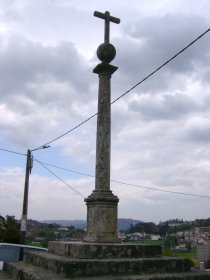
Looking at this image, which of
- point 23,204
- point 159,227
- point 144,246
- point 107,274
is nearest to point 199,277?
point 144,246

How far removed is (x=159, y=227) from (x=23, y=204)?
31983mm

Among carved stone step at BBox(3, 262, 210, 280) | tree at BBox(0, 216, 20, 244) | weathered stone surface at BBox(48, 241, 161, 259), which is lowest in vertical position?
carved stone step at BBox(3, 262, 210, 280)

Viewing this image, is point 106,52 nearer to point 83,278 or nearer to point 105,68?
point 105,68

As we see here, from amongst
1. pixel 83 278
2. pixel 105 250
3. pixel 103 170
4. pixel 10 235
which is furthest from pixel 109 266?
pixel 10 235

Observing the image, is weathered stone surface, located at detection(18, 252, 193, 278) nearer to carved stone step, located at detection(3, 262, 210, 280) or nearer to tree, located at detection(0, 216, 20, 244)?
carved stone step, located at detection(3, 262, 210, 280)

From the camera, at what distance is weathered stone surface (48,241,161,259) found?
7.69m

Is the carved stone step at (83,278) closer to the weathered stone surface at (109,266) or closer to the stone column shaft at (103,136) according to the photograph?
the weathered stone surface at (109,266)

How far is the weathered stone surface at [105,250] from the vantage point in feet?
25.2

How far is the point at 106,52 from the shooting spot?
9789 mm

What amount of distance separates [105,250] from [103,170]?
6.08 ft

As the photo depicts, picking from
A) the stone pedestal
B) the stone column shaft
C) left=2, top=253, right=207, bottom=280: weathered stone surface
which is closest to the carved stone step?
left=2, top=253, right=207, bottom=280: weathered stone surface

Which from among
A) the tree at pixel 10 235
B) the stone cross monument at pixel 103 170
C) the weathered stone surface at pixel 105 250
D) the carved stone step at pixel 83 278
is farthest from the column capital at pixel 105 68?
the tree at pixel 10 235

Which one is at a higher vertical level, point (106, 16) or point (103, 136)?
point (106, 16)

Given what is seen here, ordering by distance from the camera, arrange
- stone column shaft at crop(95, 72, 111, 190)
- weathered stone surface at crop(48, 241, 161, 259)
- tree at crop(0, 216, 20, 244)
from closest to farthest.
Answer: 1. weathered stone surface at crop(48, 241, 161, 259)
2. stone column shaft at crop(95, 72, 111, 190)
3. tree at crop(0, 216, 20, 244)
